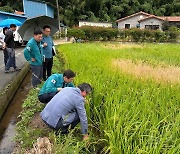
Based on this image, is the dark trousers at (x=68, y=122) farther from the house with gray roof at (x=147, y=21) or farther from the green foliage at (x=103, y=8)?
the green foliage at (x=103, y=8)

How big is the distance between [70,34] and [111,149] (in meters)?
22.6

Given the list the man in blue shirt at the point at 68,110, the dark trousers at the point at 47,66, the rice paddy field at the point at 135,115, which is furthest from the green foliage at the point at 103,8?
the man in blue shirt at the point at 68,110

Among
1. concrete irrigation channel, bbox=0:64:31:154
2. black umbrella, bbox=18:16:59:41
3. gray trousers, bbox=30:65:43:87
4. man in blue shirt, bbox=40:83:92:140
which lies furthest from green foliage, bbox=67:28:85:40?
man in blue shirt, bbox=40:83:92:140

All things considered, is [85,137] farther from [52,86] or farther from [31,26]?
[31,26]

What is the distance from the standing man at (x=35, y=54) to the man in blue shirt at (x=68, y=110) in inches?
87.8

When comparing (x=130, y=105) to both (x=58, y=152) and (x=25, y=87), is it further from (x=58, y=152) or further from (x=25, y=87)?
(x=25, y=87)

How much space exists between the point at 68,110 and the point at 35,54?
241 centimetres

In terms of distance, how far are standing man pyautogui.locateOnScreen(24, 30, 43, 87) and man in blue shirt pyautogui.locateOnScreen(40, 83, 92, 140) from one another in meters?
2.23

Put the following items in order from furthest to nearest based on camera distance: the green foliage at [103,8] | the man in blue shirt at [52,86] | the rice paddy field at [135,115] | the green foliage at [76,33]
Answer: the green foliage at [103,8] < the green foliage at [76,33] < the man in blue shirt at [52,86] < the rice paddy field at [135,115]

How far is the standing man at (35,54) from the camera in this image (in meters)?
5.12

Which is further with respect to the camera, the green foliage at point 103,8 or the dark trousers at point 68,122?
the green foliage at point 103,8

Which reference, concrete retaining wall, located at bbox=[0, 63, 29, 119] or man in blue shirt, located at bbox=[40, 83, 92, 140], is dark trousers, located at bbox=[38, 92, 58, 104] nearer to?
man in blue shirt, located at bbox=[40, 83, 92, 140]

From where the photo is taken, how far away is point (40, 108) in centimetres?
455

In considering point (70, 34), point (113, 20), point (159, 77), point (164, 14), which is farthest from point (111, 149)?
point (164, 14)
